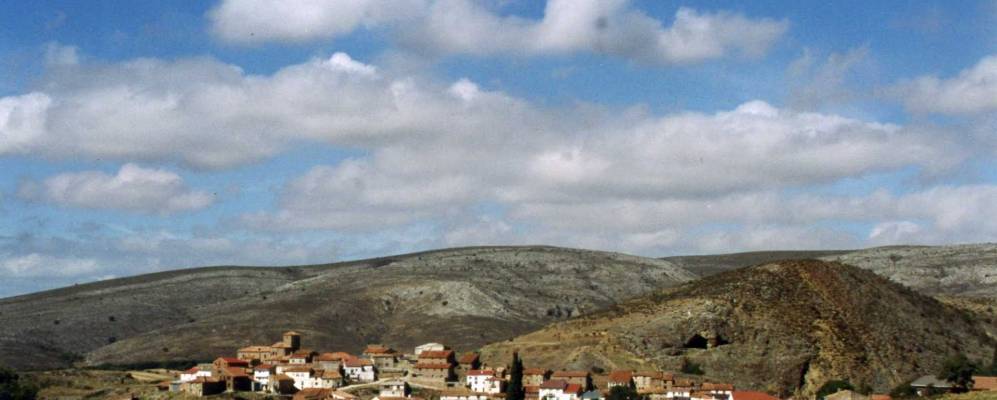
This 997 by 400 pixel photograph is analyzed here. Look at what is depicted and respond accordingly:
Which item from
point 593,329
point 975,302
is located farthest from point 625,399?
point 975,302

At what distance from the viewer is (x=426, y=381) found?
13462 centimetres

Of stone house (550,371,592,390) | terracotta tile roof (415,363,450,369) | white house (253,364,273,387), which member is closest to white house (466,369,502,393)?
terracotta tile roof (415,363,450,369)

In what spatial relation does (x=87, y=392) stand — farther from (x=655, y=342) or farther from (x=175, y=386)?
(x=655, y=342)

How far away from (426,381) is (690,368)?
30608mm

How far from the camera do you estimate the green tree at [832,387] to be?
12256cm

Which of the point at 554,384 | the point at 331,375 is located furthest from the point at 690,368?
the point at 331,375

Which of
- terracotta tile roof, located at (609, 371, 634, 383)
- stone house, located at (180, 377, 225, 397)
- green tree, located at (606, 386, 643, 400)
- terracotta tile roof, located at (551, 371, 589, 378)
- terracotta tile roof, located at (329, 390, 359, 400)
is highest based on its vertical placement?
stone house, located at (180, 377, 225, 397)

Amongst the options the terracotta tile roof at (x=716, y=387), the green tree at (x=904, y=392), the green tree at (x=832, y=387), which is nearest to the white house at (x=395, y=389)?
the terracotta tile roof at (x=716, y=387)

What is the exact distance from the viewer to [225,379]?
5241 inches

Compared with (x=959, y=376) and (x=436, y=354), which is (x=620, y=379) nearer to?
(x=436, y=354)

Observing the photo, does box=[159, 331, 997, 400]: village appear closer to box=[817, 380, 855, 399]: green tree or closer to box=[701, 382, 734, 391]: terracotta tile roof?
box=[701, 382, 734, 391]: terracotta tile roof

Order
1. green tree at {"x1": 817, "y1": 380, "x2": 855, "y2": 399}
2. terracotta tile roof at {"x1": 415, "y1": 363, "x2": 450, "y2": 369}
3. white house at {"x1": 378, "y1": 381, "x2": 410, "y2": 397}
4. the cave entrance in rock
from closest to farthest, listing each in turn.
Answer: green tree at {"x1": 817, "y1": 380, "x2": 855, "y2": 399} < white house at {"x1": 378, "y1": 381, "x2": 410, "y2": 397} < terracotta tile roof at {"x1": 415, "y1": 363, "x2": 450, "y2": 369} < the cave entrance in rock

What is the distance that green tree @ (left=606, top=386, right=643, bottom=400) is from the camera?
112750 millimetres

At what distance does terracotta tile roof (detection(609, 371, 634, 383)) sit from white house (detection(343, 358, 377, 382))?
3051 centimetres
